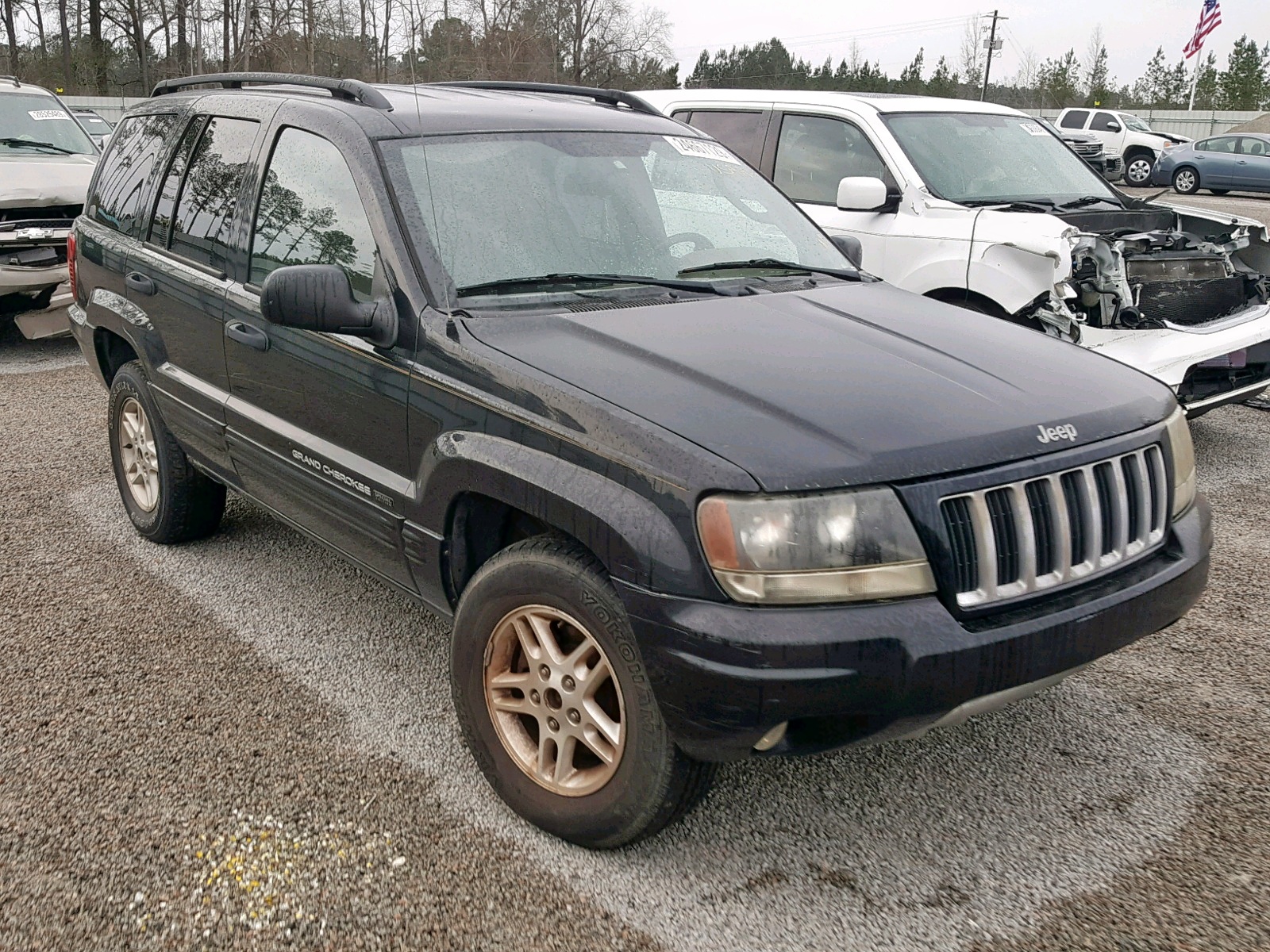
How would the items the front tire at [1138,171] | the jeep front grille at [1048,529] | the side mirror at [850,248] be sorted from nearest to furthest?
the jeep front grille at [1048,529], the side mirror at [850,248], the front tire at [1138,171]

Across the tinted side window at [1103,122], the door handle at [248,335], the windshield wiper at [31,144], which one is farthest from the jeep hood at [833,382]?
the tinted side window at [1103,122]

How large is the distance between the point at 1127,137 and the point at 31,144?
2841 centimetres

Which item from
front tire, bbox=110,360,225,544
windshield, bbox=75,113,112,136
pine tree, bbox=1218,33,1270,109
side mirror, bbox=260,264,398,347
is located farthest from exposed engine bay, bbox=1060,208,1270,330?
pine tree, bbox=1218,33,1270,109

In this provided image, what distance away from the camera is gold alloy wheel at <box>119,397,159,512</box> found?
15.3 feet

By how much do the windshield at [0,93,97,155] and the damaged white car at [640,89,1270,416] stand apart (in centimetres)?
576

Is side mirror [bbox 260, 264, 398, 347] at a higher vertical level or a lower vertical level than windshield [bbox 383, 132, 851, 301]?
lower

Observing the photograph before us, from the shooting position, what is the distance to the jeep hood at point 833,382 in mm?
2410

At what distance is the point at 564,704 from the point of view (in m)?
2.70

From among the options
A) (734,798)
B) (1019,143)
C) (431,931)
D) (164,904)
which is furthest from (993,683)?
(1019,143)

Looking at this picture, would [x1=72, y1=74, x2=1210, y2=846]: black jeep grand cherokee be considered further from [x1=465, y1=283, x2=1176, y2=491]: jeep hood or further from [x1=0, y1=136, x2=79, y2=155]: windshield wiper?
[x1=0, y1=136, x2=79, y2=155]: windshield wiper

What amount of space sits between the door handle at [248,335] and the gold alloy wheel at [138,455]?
1.05 meters

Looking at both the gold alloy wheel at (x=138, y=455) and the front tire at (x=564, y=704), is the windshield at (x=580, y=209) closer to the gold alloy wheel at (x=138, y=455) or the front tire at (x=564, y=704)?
the front tire at (x=564, y=704)

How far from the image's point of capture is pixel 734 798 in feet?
9.89

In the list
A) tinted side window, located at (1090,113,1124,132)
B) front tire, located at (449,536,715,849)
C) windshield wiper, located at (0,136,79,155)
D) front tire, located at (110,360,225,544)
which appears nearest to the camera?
front tire, located at (449,536,715,849)
